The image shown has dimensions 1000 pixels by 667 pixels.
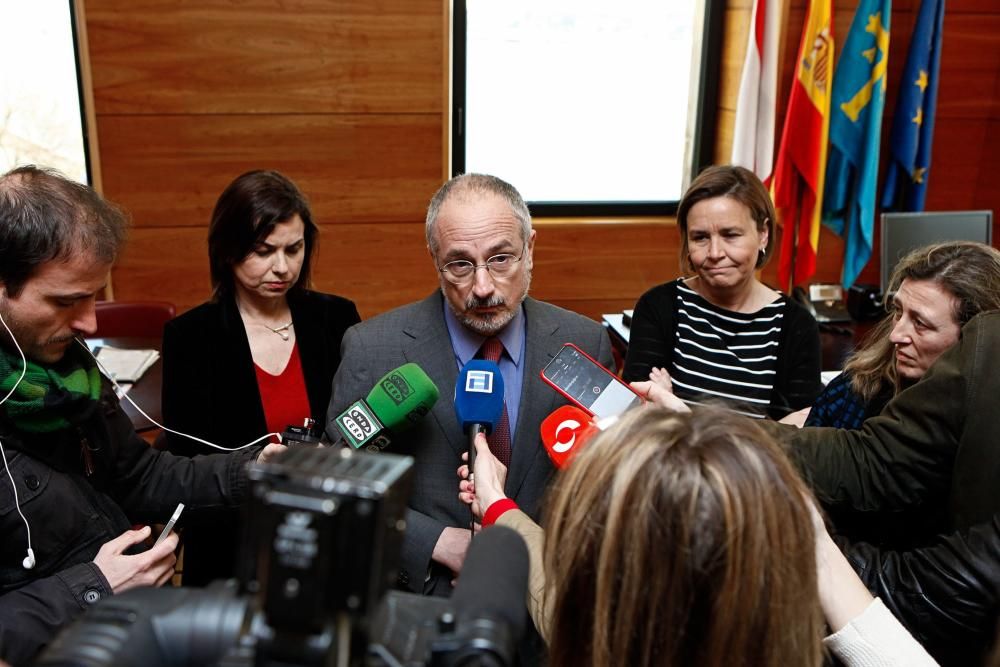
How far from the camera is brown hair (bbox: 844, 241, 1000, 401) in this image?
1657 millimetres

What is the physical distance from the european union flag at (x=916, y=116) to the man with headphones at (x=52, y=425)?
3716 mm

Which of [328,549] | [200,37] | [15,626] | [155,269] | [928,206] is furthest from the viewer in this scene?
[928,206]

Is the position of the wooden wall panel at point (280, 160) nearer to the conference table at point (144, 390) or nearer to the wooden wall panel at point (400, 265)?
the wooden wall panel at point (400, 265)

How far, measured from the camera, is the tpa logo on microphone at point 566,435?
58.2 inches

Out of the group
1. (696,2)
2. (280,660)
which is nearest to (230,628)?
(280,660)

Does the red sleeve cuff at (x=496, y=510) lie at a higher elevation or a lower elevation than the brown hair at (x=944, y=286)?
lower

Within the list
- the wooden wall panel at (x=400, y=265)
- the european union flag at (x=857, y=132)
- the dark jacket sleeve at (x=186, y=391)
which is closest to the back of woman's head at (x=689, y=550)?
the dark jacket sleeve at (x=186, y=391)

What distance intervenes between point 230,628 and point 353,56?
3538 mm

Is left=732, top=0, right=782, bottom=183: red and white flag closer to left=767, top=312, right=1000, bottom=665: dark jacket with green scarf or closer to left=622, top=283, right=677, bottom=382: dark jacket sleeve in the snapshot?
left=622, top=283, right=677, bottom=382: dark jacket sleeve

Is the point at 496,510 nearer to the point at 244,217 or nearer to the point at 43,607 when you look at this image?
the point at 43,607

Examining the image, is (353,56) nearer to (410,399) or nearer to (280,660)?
(410,399)

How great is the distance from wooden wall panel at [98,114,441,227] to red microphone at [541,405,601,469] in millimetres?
2668

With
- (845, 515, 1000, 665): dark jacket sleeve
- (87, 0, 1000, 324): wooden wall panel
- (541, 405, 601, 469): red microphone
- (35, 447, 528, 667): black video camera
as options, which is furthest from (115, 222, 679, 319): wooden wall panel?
(35, 447, 528, 667): black video camera

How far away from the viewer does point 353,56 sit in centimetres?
377
